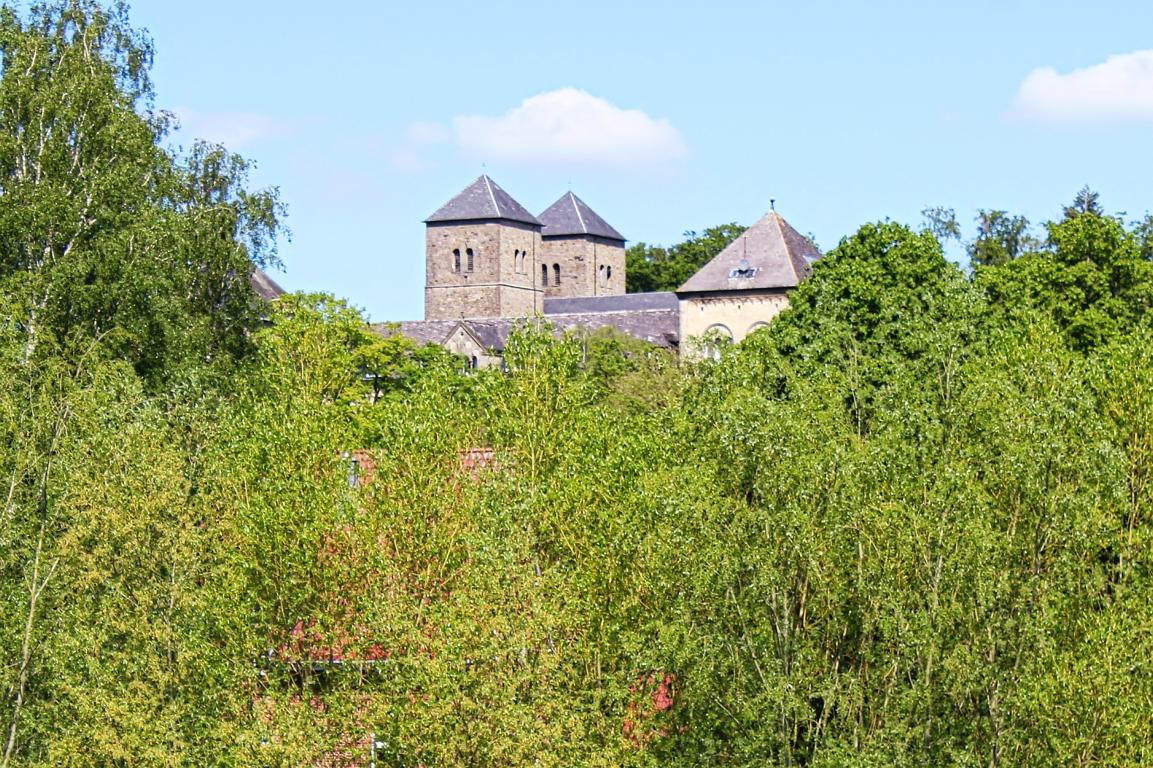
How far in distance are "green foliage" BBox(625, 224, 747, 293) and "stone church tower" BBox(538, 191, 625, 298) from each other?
7.43ft

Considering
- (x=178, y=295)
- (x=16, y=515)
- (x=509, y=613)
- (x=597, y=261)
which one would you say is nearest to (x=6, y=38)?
(x=178, y=295)

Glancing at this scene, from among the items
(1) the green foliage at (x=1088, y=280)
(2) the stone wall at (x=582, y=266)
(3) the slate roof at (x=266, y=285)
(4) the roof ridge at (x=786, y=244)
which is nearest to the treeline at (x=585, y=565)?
(1) the green foliage at (x=1088, y=280)

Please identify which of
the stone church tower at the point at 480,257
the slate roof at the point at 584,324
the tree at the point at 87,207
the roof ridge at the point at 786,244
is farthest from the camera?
the stone church tower at the point at 480,257

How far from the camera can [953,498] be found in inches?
1013

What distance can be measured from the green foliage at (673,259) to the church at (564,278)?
2056 mm

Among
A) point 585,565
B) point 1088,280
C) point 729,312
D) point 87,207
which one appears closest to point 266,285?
point 729,312

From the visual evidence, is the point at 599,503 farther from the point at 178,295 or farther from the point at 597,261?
the point at 597,261

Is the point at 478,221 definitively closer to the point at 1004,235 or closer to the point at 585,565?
the point at 1004,235

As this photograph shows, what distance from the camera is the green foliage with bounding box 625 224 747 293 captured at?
132500 mm

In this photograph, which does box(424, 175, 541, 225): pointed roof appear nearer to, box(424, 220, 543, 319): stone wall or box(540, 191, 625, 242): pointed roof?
box(424, 220, 543, 319): stone wall

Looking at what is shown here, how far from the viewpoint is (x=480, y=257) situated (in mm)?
129750

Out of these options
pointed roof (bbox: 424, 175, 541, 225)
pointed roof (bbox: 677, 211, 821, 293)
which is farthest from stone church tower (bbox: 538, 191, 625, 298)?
pointed roof (bbox: 677, 211, 821, 293)

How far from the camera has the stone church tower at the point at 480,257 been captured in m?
130

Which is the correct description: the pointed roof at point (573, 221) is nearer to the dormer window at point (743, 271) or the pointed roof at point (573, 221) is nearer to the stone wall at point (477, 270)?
the stone wall at point (477, 270)
